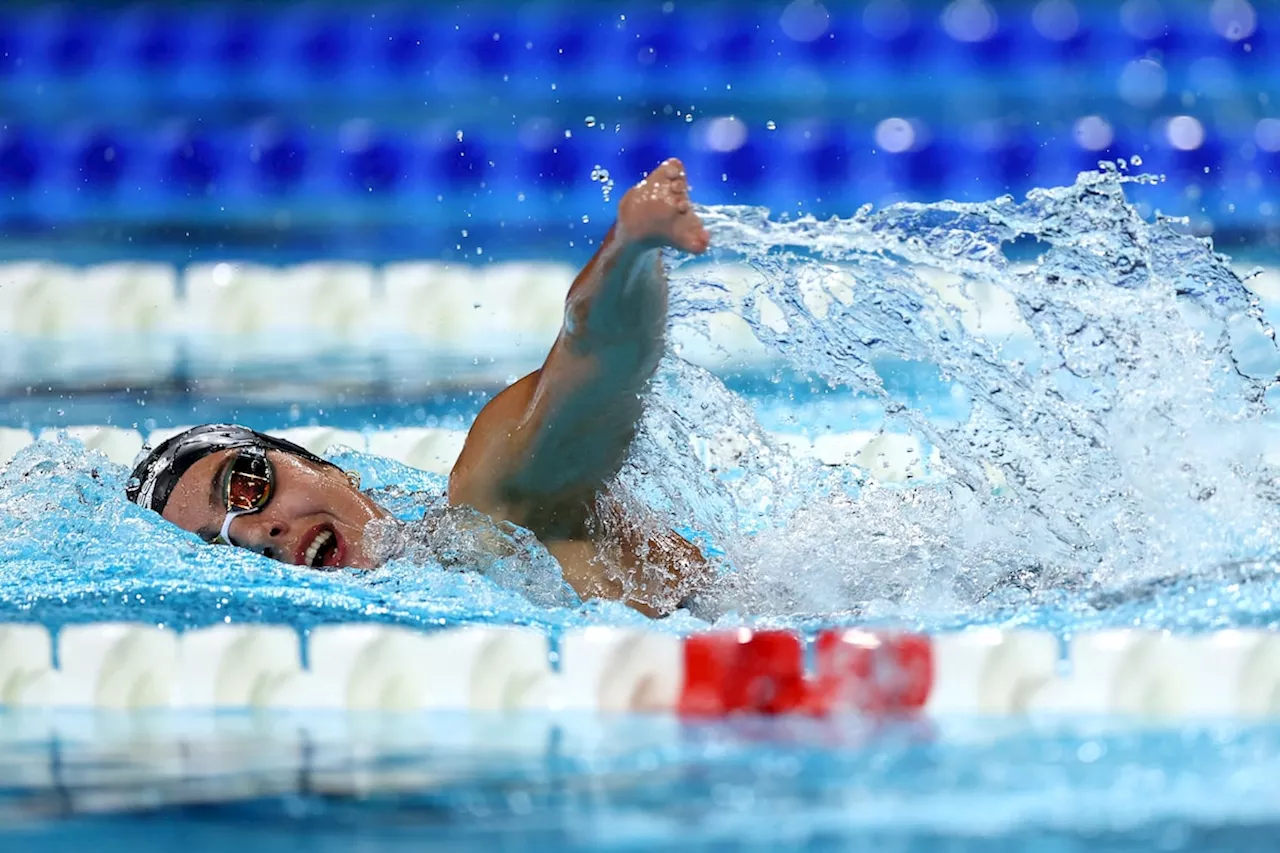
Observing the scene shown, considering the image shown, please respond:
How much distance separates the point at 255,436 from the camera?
2.32 m

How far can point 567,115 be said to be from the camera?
15.1 feet

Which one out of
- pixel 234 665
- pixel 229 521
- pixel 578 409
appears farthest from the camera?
pixel 229 521

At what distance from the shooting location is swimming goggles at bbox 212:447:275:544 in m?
2.20

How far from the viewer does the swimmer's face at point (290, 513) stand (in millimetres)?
2197

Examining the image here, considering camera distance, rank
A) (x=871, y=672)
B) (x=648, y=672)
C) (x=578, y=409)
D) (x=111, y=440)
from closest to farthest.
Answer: (x=871, y=672)
(x=648, y=672)
(x=578, y=409)
(x=111, y=440)

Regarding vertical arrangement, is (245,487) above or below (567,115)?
below

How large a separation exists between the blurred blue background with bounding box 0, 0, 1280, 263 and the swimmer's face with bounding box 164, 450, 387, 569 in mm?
2197

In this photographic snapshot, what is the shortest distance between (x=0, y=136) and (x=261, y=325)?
1.24 m

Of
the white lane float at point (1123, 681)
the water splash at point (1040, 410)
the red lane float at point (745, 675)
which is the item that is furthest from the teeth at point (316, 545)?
the white lane float at point (1123, 681)

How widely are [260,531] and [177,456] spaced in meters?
0.17

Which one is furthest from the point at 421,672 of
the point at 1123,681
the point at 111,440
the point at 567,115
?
the point at 567,115

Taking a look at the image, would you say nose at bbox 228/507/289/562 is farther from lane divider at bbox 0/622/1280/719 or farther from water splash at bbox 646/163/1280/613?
water splash at bbox 646/163/1280/613

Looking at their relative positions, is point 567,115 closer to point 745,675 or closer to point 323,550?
point 323,550

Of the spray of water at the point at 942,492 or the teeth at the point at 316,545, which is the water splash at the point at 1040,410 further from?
the teeth at the point at 316,545
